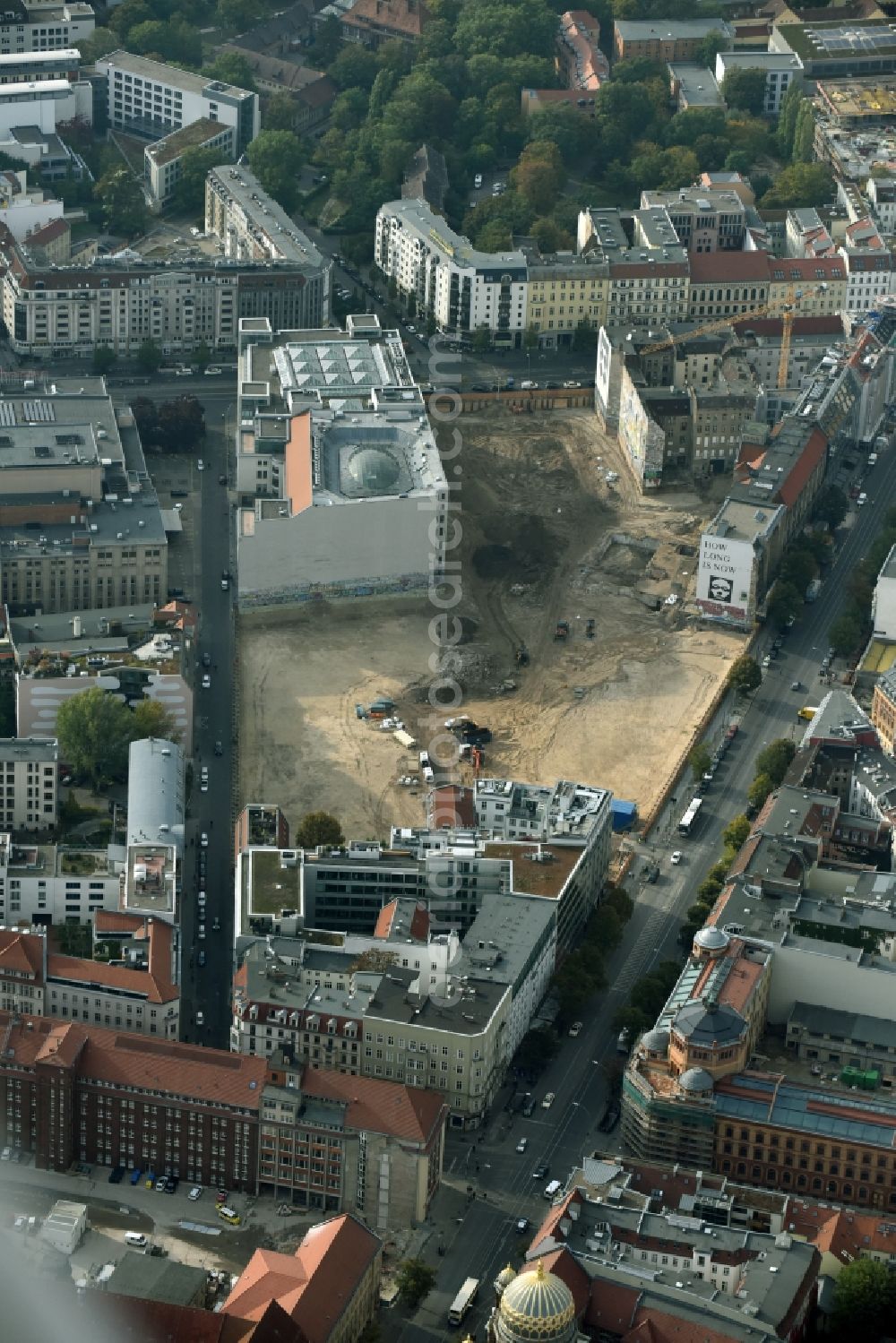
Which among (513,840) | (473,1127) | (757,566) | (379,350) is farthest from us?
(379,350)

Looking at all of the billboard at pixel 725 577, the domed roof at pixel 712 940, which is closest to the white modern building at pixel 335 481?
the billboard at pixel 725 577

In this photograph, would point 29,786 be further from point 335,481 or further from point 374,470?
point 374,470

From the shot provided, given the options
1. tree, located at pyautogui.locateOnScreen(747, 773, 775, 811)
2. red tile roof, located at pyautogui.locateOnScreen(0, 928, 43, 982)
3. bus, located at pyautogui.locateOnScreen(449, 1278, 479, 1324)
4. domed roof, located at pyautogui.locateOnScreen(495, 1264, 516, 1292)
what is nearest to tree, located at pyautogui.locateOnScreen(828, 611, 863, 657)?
tree, located at pyautogui.locateOnScreen(747, 773, 775, 811)

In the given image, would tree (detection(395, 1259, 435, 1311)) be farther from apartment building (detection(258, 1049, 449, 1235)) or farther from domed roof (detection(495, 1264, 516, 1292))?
apartment building (detection(258, 1049, 449, 1235))

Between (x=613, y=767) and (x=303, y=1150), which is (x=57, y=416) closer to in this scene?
(x=613, y=767)

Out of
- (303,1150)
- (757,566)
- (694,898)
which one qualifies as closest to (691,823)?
(694,898)

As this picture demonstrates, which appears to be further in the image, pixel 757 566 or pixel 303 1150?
pixel 757 566

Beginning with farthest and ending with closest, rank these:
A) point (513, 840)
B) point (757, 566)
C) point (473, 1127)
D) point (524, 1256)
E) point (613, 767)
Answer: point (757, 566)
point (613, 767)
point (513, 840)
point (473, 1127)
point (524, 1256)
